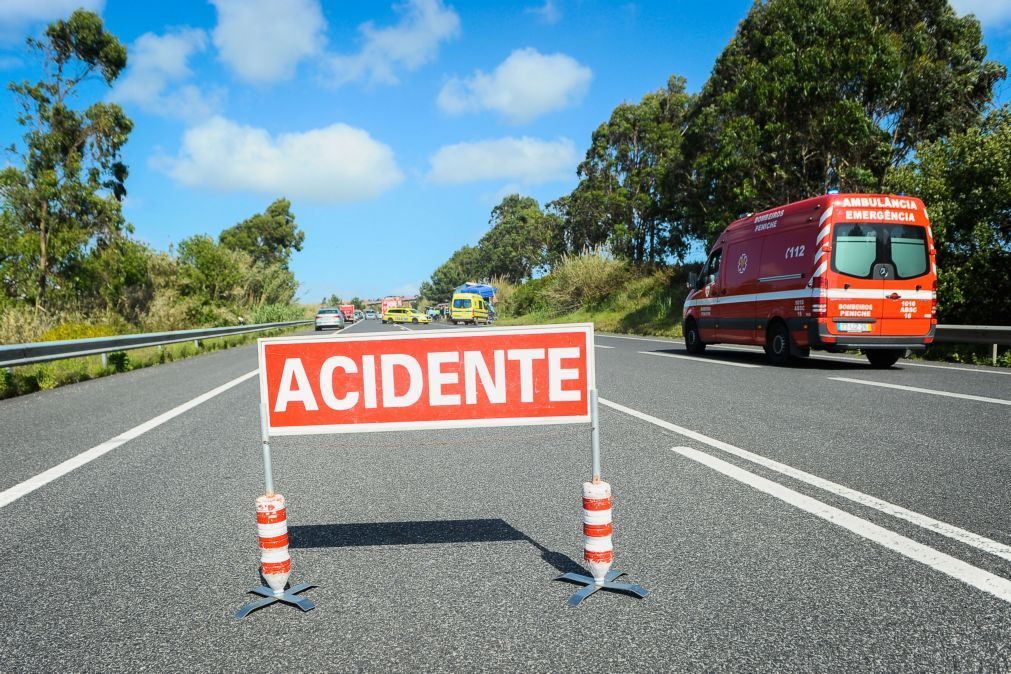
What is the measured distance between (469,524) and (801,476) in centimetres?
233

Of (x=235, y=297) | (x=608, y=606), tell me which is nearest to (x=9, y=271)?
(x=235, y=297)

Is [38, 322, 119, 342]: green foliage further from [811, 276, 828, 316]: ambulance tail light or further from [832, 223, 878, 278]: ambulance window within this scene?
[832, 223, 878, 278]: ambulance window

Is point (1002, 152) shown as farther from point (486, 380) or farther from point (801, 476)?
point (486, 380)

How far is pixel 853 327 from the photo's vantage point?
11391mm

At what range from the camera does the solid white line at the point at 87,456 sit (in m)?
4.71

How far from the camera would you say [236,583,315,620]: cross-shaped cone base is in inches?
111

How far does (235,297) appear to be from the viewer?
118ft

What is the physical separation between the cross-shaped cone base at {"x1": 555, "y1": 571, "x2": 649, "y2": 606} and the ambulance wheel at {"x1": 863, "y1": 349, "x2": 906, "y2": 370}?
10.8m

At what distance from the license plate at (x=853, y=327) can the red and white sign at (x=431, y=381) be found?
30.9ft

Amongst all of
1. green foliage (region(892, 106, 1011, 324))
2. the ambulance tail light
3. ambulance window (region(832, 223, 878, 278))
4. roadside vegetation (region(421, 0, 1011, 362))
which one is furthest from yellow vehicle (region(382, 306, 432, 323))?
ambulance window (region(832, 223, 878, 278))

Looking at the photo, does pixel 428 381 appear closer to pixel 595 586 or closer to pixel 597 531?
pixel 597 531

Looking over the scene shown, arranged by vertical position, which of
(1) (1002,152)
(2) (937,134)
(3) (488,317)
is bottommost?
(3) (488,317)

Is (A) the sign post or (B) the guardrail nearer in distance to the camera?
(A) the sign post

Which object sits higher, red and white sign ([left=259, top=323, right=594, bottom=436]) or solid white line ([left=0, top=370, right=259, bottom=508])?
red and white sign ([left=259, top=323, right=594, bottom=436])
